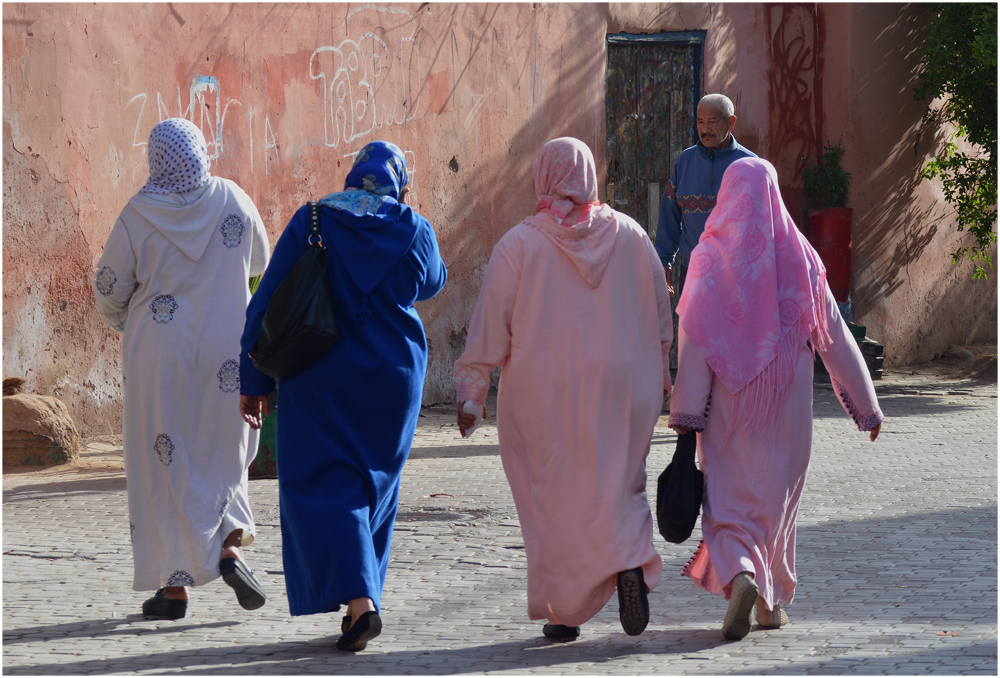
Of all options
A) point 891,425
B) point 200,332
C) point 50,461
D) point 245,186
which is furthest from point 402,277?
point 891,425

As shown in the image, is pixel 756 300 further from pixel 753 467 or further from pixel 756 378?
pixel 753 467

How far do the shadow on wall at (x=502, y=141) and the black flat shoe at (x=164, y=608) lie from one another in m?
5.59

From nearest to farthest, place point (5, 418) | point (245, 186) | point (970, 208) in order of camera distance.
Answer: point (5, 418) < point (245, 186) < point (970, 208)

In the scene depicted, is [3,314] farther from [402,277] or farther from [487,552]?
[402,277]

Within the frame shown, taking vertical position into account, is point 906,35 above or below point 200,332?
above

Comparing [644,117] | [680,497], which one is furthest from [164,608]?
[644,117]

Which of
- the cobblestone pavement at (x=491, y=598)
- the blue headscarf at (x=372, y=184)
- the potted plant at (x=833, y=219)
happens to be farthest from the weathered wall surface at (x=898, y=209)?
the blue headscarf at (x=372, y=184)

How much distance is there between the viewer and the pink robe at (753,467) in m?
4.04

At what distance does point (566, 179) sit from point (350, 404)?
3.50ft

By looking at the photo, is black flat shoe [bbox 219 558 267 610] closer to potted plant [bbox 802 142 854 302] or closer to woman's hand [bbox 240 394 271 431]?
woman's hand [bbox 240 394 271 431]

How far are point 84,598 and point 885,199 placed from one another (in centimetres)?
945

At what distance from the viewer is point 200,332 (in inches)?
174

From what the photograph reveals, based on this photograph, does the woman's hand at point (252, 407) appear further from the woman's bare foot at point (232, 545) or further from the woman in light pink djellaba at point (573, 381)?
the woman in light pink djellaba at point (573, 381)

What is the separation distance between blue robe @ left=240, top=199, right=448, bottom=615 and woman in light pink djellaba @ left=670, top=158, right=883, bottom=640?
1004 mm
